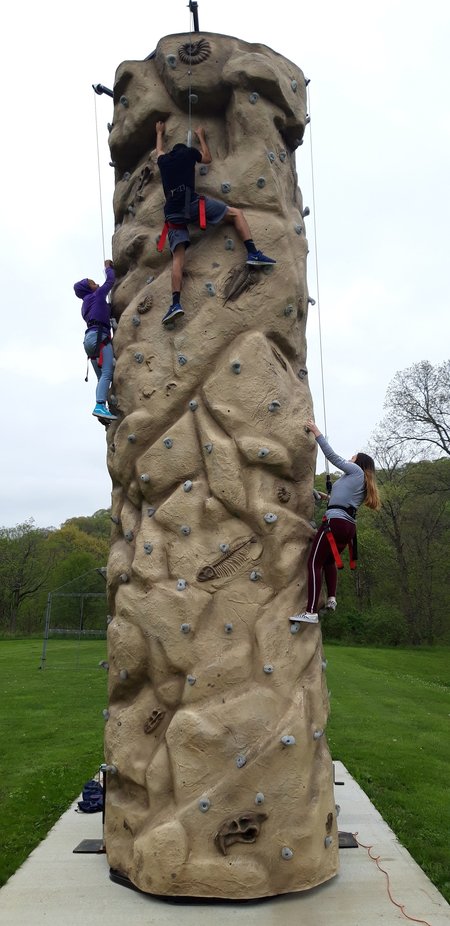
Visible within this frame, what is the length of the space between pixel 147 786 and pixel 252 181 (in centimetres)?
486

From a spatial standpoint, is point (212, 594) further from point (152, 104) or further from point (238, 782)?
point (152, 104)

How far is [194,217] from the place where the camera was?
18.6 ft

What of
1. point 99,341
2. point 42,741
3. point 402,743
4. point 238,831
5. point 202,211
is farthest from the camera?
point 42,741

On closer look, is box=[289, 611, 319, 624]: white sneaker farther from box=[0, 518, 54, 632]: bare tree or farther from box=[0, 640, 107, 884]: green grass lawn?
box=[0, 518, 54, 632]: bare tree

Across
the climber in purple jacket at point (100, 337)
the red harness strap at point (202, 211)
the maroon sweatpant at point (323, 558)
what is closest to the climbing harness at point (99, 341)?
the climber in purple jacket at point (100, 337)

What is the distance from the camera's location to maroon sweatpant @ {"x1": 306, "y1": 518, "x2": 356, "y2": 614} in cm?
527

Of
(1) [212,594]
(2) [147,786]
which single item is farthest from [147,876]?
(1) [212,594]

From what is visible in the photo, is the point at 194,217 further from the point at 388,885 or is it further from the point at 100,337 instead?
the point at 388,885

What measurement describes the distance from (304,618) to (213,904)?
1983 millimetres

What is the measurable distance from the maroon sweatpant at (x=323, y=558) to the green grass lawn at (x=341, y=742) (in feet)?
7.46

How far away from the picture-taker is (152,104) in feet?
20.2

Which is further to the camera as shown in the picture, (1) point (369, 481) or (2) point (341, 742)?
(2) point (341, 742)

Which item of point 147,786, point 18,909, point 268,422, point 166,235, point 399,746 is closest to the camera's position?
point 18,909

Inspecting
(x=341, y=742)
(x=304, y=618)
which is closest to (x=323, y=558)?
(x=304, y=618)
